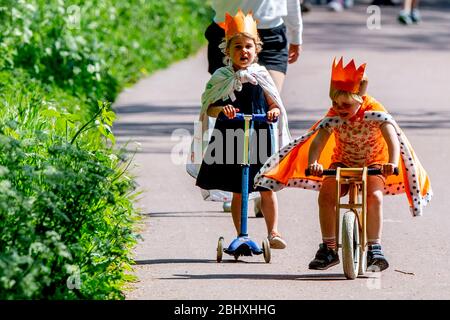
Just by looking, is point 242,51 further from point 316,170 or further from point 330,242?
point 330,242

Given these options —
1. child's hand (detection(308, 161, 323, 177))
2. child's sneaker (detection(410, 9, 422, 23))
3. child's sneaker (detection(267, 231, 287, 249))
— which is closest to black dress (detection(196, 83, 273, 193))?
child's sneaker (detection(267, 231, 287, 249))

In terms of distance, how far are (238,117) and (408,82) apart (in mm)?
9898

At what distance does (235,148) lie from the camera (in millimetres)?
8578

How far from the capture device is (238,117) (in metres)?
8.39

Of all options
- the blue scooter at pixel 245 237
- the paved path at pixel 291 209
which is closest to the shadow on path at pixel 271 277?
the paved path at pixel 291 209

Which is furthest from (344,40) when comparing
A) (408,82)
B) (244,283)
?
(244,283)

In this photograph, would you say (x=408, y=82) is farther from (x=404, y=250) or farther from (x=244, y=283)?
(x=244, y=283)

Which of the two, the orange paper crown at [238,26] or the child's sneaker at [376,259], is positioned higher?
the orange paper crown at [238,26]

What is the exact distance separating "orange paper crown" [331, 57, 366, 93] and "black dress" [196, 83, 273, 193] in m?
0.76

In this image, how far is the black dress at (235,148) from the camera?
8.59m

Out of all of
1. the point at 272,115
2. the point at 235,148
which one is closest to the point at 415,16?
the point at 235,148

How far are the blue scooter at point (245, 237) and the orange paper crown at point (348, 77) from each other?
60 centimetres

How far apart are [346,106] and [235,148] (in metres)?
0.87

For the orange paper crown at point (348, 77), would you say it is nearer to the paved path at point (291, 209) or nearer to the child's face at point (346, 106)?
the child's face at point (346, 106)
